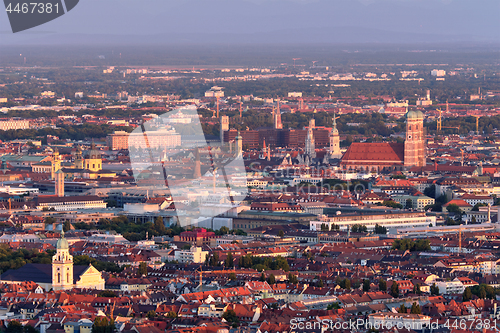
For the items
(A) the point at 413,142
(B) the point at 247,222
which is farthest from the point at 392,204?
(A) the point at 413,142

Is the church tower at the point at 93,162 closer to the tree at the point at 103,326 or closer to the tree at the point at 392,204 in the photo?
the tree at the point at 392,204

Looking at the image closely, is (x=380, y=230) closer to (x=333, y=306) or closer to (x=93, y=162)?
(x=333, y=306)

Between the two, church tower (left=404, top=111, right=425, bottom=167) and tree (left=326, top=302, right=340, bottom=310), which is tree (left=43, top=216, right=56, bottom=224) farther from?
church tower (left=404, top=111, right=425, bottom=167)

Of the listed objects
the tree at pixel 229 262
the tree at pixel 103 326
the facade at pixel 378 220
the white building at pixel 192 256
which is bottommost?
the facade at pixel 378 220

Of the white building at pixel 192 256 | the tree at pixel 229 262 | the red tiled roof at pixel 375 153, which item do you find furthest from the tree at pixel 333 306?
the red tiled roof at pixel 375 153

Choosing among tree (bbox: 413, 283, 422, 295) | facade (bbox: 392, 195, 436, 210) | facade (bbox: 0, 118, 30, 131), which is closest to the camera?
tree (bbox: 413, 283, 422, 295)

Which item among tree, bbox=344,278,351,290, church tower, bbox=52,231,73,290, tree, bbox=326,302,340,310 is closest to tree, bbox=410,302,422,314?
tree, bbox=326,302,340,310

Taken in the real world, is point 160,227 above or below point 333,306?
below
